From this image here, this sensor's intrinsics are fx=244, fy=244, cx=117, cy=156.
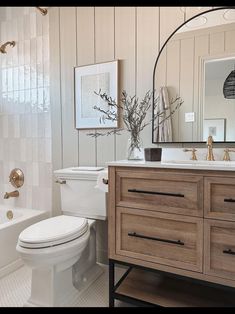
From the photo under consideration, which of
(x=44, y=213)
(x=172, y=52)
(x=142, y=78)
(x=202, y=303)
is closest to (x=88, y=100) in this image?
(x=142, y=78)

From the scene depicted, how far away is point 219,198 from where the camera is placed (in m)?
1.17

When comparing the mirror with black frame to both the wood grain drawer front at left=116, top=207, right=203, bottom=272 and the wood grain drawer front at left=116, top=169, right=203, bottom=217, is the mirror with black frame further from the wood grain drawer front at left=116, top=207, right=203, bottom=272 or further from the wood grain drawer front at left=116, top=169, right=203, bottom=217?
the wood grain drawer front at left=116, top=207, right=203, bottom=272

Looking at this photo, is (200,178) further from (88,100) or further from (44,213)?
(44,213)

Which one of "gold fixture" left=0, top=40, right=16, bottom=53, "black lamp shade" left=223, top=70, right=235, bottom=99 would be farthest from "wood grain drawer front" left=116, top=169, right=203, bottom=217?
"gold fixture" left=0, top=40, right=16, bottom=53

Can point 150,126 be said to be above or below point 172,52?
below

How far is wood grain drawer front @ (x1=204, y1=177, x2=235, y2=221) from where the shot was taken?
1144 millimetres

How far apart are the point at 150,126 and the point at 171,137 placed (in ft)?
0.64

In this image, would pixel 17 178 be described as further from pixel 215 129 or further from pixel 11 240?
pixel 215 129

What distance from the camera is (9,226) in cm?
194

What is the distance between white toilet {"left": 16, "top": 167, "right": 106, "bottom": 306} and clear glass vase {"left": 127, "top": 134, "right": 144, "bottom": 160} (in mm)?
276

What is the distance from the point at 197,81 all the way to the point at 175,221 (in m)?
0.96

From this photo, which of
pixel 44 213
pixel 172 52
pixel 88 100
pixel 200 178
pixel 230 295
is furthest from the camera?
pixel 44 213

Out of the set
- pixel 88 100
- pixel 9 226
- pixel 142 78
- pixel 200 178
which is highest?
pixel 142 78

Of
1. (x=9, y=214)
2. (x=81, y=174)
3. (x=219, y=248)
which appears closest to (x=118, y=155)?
(x=81, y=174)
